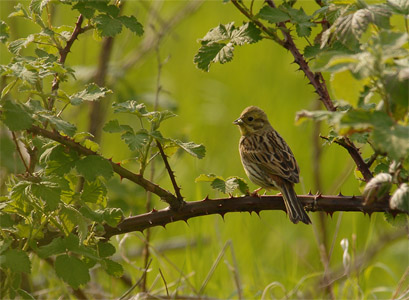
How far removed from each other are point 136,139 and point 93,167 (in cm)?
22

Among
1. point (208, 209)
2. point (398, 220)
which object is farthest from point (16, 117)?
point (398, 220)

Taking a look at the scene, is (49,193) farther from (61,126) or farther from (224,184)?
(224,184)

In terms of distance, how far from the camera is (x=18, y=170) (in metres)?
4.79

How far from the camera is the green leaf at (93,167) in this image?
10.1 feet

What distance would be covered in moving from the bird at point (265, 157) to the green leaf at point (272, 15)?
116 centimetres

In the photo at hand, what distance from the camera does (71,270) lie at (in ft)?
10.3

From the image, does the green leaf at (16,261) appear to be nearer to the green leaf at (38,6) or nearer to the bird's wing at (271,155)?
the green leaf at (38,6)

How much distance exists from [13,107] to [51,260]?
187 cm

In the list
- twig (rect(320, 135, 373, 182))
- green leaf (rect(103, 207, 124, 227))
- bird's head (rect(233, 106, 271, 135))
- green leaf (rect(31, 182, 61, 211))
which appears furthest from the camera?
bird's head (rect(233, 106, 271, 135))

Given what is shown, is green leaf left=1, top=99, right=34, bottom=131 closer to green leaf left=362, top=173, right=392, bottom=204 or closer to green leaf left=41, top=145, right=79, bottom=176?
green leaf left=41, top=145, right=79, bottom=176

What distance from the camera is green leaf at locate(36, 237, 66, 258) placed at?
3.14 m

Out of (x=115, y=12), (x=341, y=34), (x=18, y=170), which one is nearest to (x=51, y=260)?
(x=18, y=170)

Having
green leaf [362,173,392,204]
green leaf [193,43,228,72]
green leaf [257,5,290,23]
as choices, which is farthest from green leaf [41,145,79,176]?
green leaf [362,173,392,204]

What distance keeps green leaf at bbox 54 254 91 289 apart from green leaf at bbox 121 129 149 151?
574mm
